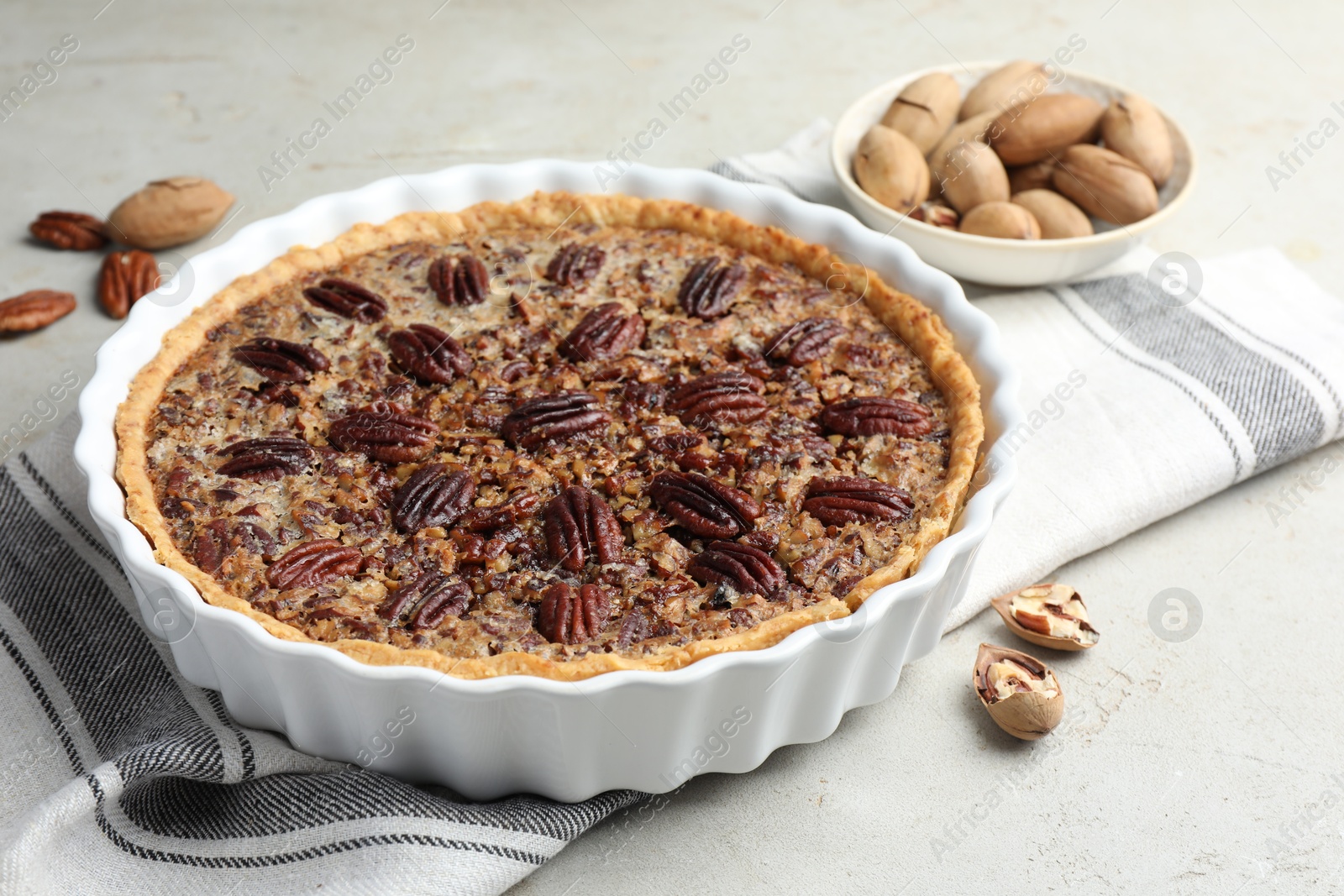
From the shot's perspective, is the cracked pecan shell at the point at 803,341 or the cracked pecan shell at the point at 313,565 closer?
the cracked pecan shell at the point at 313,565

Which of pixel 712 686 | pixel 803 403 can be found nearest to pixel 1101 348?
pixel 803 403

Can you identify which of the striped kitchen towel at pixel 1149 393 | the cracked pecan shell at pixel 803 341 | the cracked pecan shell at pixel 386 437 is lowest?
the striped kitchen towel at pixel 1149 393

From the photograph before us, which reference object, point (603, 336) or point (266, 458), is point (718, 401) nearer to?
point (603, 336)

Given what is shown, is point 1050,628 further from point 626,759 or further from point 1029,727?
point 626,759

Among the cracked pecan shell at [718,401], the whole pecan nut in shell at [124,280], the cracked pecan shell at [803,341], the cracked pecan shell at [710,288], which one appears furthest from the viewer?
the whole pecan nut in shell at [124,280]

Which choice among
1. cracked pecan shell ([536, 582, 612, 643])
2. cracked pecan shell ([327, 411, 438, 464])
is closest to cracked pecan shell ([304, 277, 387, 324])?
cracked pecan shell ([327, 411, 438, 464])

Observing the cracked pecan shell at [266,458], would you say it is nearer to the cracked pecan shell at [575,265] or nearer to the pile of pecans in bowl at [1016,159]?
the cracked pecan shell at [575,265]

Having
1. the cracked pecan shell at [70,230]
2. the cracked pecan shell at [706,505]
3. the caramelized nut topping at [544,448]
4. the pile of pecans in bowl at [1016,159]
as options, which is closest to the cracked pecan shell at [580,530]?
the caramelized nut topping at [544,448]
